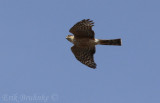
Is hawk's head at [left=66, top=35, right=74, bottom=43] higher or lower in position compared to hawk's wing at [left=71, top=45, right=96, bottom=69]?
higher

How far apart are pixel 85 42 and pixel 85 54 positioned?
69 cm

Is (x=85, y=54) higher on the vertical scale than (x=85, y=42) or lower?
lower

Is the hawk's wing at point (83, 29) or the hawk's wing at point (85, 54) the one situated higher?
the hawk's wing at point (83, 29)

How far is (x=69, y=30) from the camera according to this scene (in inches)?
985

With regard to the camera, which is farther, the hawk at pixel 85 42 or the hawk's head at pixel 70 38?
the hawk's head at pixel 70 38

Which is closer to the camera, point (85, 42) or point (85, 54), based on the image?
point (85, 42)

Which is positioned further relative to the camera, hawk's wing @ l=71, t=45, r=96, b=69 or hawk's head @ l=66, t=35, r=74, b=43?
hawk's wing @ l=71, t=45, r=96, b=69

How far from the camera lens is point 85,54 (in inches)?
1011

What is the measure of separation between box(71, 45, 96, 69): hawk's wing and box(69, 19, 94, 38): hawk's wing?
2.19ft

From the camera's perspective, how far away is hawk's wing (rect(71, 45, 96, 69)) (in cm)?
2555

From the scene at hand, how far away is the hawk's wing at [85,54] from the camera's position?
83.8 ft

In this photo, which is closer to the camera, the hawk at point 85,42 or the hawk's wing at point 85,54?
the hawk at point 85,42

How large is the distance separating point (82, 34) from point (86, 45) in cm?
54

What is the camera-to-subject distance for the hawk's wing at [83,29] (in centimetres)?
2445
